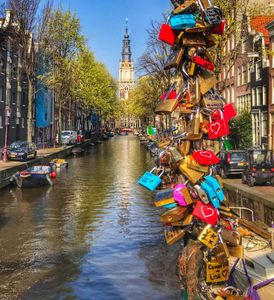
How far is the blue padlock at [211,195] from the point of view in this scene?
542 cm

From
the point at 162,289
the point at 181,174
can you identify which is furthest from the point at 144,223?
the point at 181,174

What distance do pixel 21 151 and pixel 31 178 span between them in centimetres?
970

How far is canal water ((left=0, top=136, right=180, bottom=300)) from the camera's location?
11.7 metres

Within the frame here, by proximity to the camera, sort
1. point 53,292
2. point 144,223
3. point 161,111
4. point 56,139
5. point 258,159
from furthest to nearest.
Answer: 1. point 56,139
2. point 258,159
3. point 144,223
4. point 53,292
5. point 161,111

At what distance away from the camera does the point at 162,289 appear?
38.0ft

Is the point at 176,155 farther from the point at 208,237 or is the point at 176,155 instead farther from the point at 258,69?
the point at 258,69

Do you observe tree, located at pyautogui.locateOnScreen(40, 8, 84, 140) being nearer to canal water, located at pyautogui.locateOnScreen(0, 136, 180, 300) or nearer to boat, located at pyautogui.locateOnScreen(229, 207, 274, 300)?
canal water, located at pyautogui.locateOnScreen(0, 136, 180, 300)

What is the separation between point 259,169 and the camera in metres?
23.9

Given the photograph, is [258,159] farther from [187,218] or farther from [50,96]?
[50,96]

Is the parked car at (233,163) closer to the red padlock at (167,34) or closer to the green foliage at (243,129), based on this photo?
the green foliage at (243,129)

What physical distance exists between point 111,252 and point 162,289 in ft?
12.5

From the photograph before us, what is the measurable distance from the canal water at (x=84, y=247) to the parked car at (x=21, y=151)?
10.2 m

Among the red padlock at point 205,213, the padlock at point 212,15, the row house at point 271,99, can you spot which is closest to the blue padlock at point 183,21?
the padlock at point 212,15

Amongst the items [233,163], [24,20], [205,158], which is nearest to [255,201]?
[233,163]
